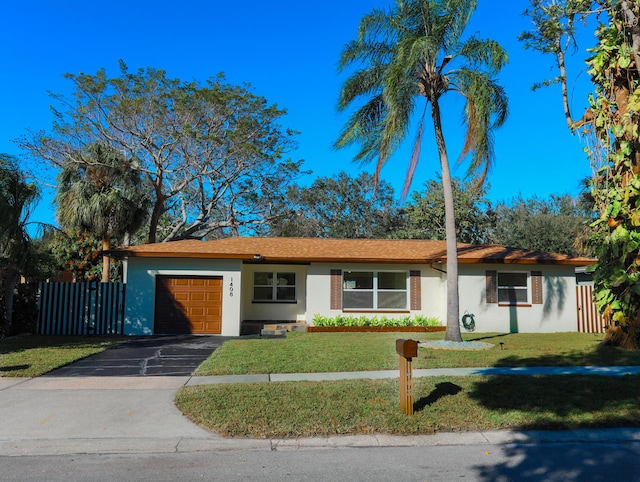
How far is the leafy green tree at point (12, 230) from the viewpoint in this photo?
14039 mm

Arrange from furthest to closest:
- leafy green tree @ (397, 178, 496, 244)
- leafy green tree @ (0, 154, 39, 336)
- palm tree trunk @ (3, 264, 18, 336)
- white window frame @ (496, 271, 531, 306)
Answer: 1. leafy green tree @ (397, 178, 496, 244)
2. white window frame @ (496, 271, 531, 306)
3. palm tree trunk @ (3, 264, 18, 336)
4. leafy green tree @ (0, 154, 39, 336)

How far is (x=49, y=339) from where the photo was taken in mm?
15766

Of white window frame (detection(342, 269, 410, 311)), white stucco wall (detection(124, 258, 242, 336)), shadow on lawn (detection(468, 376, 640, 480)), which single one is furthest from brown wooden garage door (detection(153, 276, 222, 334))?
shadow on lawn (detection(468, 376, 640, 480))

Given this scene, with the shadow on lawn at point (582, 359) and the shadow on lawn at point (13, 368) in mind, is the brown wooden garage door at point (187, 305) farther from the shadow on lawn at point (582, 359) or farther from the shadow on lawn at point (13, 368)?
the shadow on lawn at point (582, 359)

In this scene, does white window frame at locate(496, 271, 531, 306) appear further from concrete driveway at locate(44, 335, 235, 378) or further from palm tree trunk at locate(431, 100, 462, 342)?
concrete driveway at locate(44, 335, 235, 378)

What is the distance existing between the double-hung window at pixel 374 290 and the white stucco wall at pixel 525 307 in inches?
90.2

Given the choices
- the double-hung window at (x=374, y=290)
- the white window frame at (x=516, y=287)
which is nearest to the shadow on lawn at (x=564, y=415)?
the white window frame at (x=516, y=287)

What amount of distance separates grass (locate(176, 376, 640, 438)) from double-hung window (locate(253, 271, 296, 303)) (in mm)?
12051

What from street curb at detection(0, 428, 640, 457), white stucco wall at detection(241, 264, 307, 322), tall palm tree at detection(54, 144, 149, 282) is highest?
tall palm tree at detection(54, 144, 149, 282)

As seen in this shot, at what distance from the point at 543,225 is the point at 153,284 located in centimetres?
3001

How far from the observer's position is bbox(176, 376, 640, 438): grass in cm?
638

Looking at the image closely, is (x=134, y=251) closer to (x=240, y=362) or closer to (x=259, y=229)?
(x=240, y=362)

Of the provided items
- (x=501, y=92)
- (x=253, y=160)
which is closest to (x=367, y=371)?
(x=501, y=92)

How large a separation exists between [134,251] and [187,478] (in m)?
13.6
